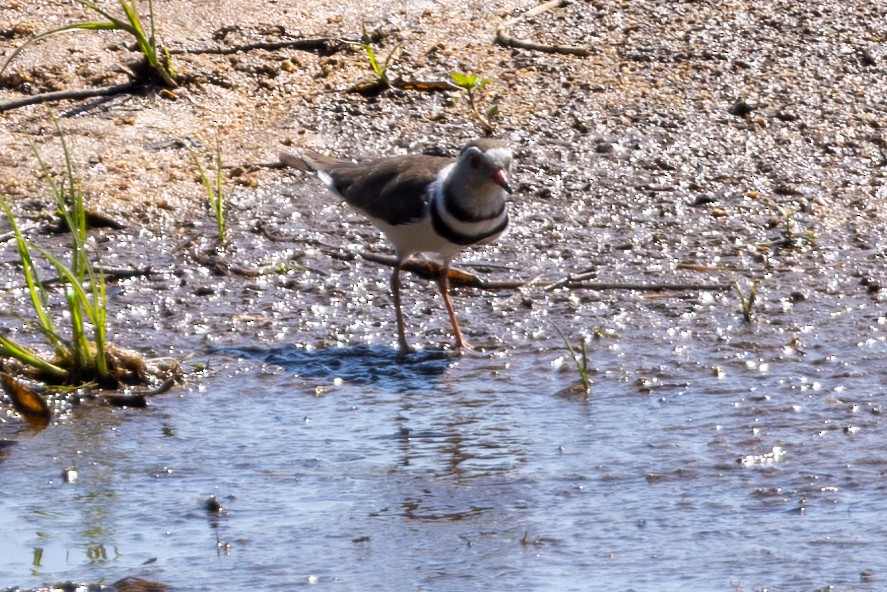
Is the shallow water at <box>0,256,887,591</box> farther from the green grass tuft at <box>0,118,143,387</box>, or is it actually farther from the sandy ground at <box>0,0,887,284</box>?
the sandy ground at <box>0,0,887,284</box>

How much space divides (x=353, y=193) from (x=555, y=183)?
148 centimetres

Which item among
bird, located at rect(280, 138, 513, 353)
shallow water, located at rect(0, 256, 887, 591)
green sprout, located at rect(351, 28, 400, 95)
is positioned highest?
green sprout, located at rect(351, 28, 400, 95)

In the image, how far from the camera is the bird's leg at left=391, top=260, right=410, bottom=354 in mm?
6621

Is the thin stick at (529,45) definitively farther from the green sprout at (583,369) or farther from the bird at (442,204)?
the green sprout at (583,369)

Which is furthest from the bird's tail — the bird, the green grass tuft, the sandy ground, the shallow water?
the green grass tuft

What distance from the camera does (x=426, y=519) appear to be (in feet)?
16.2

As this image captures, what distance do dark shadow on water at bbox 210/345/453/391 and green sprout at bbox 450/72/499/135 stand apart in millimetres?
2269

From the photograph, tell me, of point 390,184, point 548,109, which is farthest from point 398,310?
point 548,109

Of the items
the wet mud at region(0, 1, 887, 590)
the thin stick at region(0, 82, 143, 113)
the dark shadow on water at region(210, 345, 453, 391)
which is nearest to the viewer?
the wet mud at region(0, 1, 887, 590)

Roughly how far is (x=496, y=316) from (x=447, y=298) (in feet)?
0.93

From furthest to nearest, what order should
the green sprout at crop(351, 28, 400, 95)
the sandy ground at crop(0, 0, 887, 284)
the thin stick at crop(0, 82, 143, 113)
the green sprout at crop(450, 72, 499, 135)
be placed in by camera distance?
1. the green sprout at crop(351, 28, 400, 95)
2. the thin stick at crop(0, 82, 143, 113)
3. the green sprout at crop(450, 72, 499, 135)
4. the sandy ground at crop(0, 0, 887, 284)

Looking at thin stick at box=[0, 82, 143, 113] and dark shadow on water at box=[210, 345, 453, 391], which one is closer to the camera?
dark shadow on water at box=[210, 345, 453, 391]

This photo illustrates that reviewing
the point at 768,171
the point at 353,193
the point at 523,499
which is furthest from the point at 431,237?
the point at 768,171

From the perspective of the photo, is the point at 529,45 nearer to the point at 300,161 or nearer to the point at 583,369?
the point at 300,161
